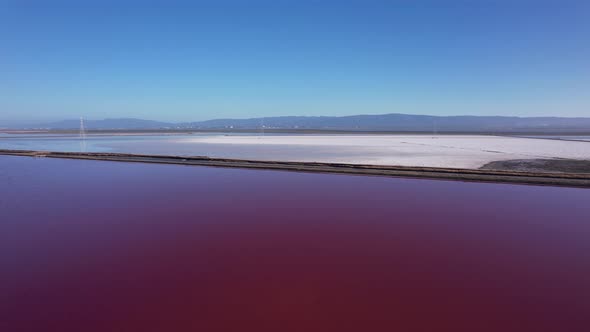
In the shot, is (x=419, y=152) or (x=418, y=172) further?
(x=419, y=152)

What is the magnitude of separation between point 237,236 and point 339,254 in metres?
1.84

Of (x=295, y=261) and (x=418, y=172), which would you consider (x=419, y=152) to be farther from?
(x=295, y=261)

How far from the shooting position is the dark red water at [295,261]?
334 centimetres

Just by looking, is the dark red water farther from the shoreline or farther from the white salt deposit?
the white salt deposit

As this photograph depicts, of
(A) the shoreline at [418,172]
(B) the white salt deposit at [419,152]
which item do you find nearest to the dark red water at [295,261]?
(A) the shoreline at [418,172]

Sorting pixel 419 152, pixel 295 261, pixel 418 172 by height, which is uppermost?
pixel 419 152

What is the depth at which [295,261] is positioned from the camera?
180 inches

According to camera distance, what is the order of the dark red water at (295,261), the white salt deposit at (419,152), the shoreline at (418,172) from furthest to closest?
the white salt deposit at (419,152) → the shoreline at (418,172) → the dark red water at (295,261)

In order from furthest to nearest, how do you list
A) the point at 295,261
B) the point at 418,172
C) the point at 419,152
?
the point at 419,152
the point at 418,172
the point at 295,261

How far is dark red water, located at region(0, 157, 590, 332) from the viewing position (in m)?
3.34

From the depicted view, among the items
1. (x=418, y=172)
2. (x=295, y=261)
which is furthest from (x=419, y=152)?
(x=295, y=261)

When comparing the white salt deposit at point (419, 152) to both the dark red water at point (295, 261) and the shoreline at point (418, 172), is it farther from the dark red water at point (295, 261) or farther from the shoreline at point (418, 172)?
the dark red water at point (295, 261)

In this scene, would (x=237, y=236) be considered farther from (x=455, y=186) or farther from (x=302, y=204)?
(x=455, y=186)

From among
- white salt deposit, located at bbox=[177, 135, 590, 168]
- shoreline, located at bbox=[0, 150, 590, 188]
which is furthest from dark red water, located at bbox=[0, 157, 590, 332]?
white salt deposit, located at bbox=[177, 135, 590, 168]
